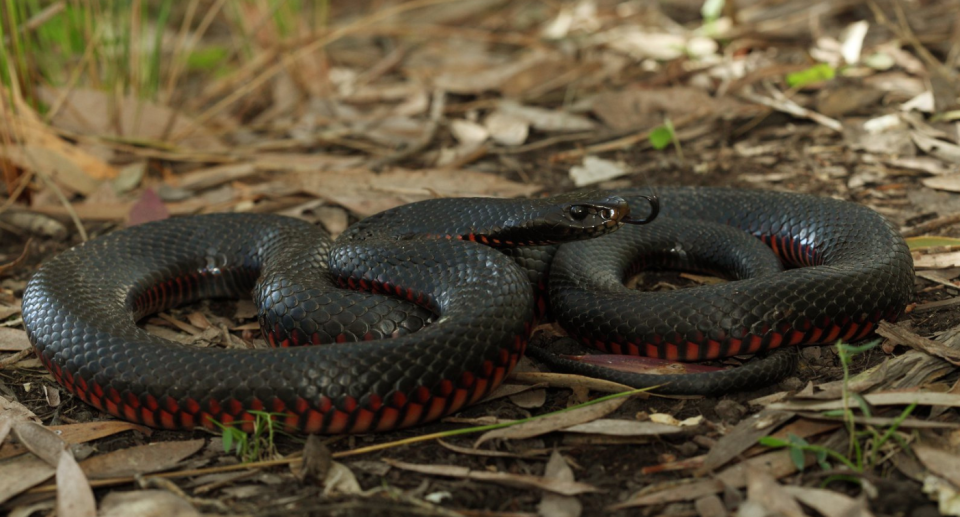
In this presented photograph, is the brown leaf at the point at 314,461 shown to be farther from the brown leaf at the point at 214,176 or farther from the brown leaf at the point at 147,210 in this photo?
the brown leaf at the point at 214,176

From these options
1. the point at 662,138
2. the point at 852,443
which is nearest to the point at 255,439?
the point at 852,443

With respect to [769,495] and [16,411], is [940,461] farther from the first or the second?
[16,411]

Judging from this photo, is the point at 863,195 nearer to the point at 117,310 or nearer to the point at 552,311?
the point at 552,311

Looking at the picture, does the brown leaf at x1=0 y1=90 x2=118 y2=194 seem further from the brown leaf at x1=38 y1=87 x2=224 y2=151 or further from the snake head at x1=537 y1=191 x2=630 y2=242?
the snake head at x1=537 y1=191 x2=630 y2=242

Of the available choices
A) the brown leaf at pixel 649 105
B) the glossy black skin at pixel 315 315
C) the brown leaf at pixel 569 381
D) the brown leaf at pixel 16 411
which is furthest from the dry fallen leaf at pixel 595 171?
the brown leaf at pixel 16 411

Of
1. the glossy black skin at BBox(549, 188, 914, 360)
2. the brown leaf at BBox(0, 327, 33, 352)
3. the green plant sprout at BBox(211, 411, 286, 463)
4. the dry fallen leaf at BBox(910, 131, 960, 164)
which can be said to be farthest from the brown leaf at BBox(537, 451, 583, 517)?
the dry fallen leaf at BBox(910, 131, 960, 164)

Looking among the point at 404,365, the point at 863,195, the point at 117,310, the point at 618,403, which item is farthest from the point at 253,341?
the point at 863,195

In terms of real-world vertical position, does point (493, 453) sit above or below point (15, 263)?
below
